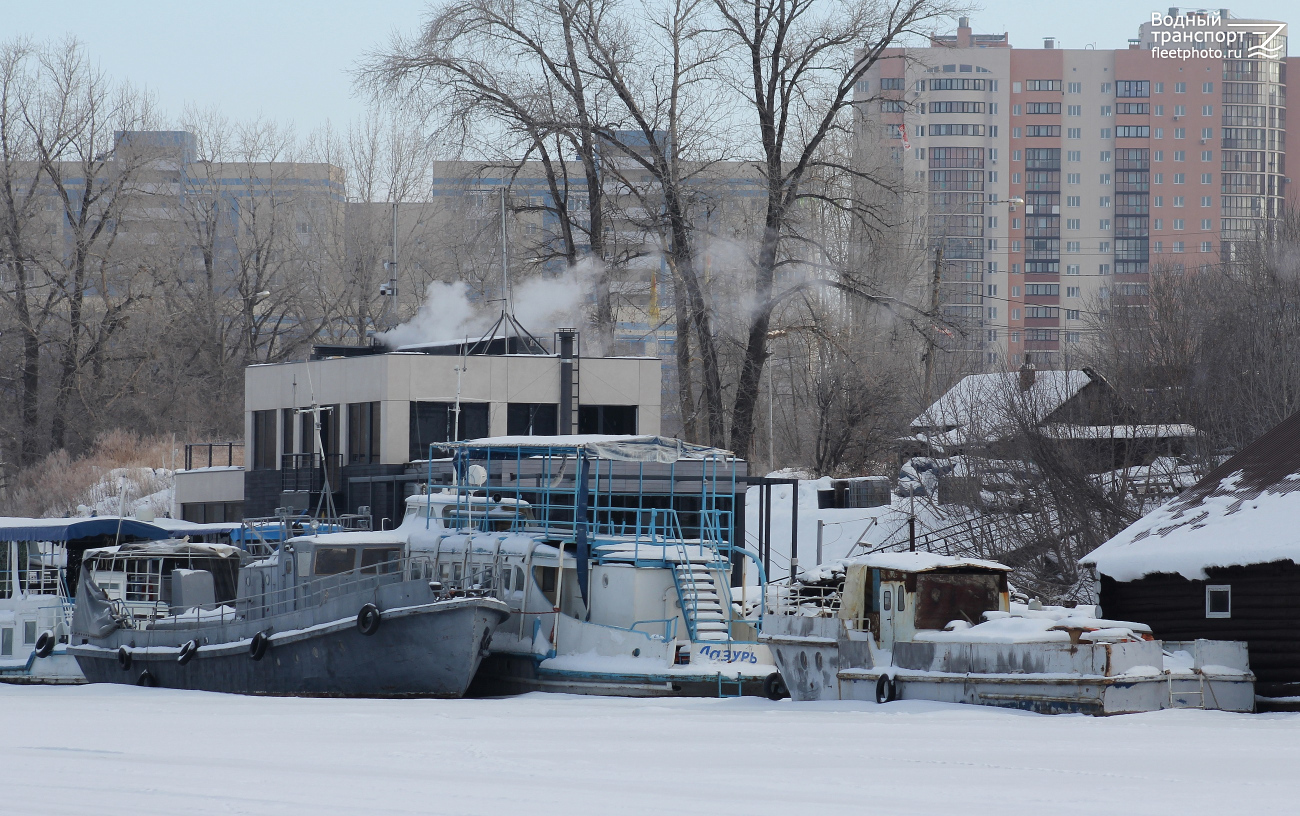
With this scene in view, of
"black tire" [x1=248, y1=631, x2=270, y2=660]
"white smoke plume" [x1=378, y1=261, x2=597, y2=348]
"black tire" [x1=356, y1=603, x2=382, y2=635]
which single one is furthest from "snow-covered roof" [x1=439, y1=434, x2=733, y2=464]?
"white smoke plume" [x1=378, y1=261, x2=597, y2=348]

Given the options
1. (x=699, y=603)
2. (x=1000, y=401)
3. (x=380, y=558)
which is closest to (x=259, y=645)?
(x=380, y=558)

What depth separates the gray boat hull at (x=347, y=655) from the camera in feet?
76.0

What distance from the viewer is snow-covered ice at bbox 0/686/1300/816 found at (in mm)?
11602

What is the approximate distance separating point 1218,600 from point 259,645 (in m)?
15.2

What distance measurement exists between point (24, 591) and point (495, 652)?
41.5 ft

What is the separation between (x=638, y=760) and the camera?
1421cm

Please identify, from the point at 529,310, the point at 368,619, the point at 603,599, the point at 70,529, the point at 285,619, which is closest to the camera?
the point at 368,619

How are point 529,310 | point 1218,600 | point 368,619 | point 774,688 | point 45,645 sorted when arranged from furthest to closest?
point 529,310
point 45,645
point 368,619
point 774,688
point 1218,600

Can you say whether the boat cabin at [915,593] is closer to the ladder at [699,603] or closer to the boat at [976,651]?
the boat at [976,651]

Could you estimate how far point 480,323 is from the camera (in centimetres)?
4262

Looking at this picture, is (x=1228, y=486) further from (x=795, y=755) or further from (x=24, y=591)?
(x=24, y=591)

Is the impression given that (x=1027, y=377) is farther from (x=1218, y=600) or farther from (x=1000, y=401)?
(x=1218, y=600)

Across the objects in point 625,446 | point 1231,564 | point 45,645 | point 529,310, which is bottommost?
point 45,645

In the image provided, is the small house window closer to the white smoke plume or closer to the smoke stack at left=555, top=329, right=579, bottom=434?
the smoke stack at left=555, top=329, right=579, bottom=434
